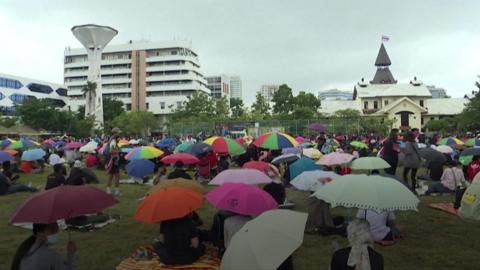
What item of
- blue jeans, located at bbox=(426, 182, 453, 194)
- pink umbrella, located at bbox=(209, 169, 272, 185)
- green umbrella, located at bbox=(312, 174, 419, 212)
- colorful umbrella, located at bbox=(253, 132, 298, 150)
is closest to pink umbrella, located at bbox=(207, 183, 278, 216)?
green umbrella, located at bbox=(312, 174, 419, 212)

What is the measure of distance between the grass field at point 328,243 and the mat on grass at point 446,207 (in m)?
0.20

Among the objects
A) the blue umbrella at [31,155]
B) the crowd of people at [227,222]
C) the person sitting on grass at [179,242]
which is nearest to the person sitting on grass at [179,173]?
the crowd of people at [227,222]

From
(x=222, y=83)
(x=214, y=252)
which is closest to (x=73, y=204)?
(x=214, y=252)

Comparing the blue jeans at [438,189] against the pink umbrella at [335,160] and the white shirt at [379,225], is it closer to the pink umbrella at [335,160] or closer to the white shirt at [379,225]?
the pink umbrella at [335,160]

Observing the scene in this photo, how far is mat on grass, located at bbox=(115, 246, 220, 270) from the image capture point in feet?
18.1

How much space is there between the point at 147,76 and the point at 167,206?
9380 cm

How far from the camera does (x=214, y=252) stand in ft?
20.1

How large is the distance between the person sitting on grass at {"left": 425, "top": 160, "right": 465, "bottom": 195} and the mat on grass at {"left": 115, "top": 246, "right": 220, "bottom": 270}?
733cm

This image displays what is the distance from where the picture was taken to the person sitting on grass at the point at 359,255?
3.74m

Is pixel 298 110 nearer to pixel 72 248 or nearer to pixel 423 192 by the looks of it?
pixel 423 192

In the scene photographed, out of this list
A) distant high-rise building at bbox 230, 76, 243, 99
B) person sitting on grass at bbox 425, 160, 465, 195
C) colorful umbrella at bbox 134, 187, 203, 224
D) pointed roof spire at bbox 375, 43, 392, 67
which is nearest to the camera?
colorful umbrella at bbox 134, 187, 203, 224

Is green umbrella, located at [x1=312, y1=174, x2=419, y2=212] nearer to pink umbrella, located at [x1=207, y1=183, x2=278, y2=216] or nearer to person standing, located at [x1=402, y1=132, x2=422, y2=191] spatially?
pink umbrella, located at [x1=207, y1=183, x2=278, y2=216]

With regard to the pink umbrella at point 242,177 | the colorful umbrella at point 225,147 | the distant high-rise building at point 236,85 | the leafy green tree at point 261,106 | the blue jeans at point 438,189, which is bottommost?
the blue jeans at point 438,189

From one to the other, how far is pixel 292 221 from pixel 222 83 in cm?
12316
